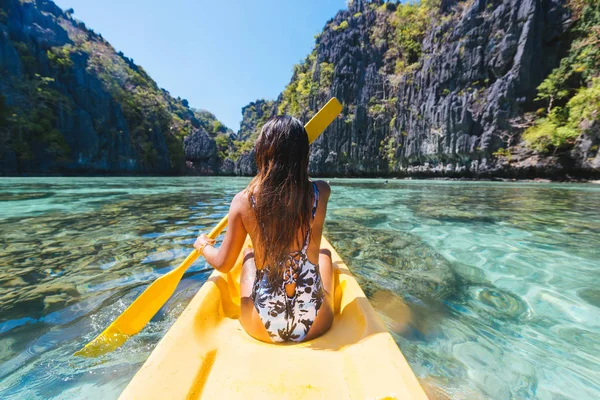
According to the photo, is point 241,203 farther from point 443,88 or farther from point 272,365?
point 443,88

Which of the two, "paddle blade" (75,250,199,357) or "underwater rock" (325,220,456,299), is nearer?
"paddle blade" (75,250,199,357)

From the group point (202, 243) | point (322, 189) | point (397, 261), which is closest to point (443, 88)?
point (397, 261)

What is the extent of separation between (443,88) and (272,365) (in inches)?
1504

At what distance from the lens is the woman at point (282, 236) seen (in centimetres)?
133

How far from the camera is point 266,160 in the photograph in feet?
4.49

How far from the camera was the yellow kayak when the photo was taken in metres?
0.99

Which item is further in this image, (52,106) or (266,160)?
(52,106)

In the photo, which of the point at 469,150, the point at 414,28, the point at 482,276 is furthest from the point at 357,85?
the point at 482,276

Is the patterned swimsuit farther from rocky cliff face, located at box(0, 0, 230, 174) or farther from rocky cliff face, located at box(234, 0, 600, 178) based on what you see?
rocky cliff face, located at box(0, 0, 230, 174)

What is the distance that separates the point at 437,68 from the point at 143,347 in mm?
40015

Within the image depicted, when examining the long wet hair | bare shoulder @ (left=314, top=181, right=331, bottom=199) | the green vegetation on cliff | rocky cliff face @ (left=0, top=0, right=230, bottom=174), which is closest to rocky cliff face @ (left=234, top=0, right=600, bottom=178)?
the green vegetation on cliff

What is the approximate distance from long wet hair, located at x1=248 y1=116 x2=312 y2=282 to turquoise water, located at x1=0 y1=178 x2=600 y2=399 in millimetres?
1219

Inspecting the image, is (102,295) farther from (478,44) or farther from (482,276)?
(478,44)

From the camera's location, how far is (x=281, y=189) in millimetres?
1312
